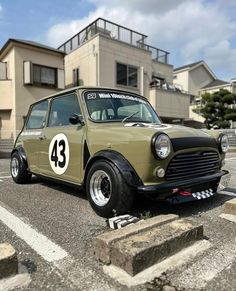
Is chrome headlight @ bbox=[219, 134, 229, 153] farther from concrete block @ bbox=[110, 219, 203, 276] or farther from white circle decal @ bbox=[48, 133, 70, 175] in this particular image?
white circle decal @ bbox=[48, 133, 70, 175]

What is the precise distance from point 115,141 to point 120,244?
1.50 m

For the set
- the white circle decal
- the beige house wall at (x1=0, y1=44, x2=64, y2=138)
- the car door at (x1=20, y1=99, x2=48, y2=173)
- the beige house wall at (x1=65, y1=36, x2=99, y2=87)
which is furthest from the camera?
the beige house wall at (x1=65, y1=36, x2=99, y2=87)

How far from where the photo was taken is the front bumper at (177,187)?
10.7 feet

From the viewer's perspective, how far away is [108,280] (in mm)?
2242

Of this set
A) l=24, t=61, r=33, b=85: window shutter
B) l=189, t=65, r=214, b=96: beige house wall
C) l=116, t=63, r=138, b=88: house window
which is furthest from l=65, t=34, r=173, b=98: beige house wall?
l=189, t=65, r=214, b=96: beige house wall

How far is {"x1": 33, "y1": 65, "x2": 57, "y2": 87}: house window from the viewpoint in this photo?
1683cm

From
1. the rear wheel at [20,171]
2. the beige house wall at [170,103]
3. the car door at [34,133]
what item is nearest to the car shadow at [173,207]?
the car door at [34,133]

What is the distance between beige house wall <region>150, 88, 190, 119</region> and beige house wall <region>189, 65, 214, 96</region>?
8401mm

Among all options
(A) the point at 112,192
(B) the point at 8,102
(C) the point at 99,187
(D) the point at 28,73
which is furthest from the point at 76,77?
(A) the point at 112,192

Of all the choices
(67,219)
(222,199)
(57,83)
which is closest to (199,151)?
(222,199)

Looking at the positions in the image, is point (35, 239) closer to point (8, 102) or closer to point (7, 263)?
point (7, 263)

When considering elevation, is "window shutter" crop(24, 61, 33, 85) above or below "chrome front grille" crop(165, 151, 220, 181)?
above

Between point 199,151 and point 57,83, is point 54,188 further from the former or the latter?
point 57,83

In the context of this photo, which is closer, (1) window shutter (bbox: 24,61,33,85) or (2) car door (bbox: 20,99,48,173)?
(2) car door (bbox: 20,99,48,173)
